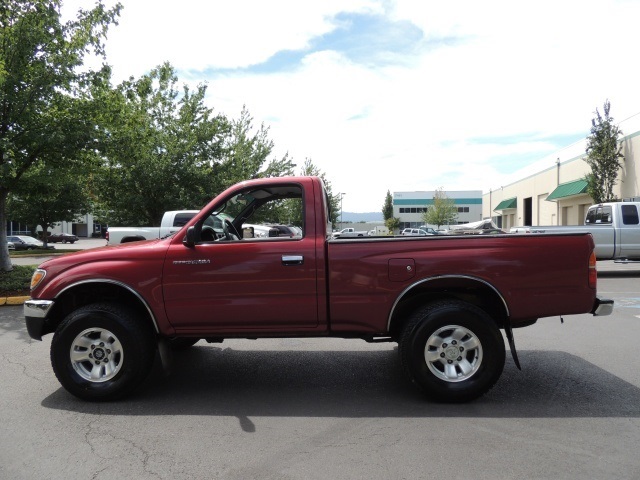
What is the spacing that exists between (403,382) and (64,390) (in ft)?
11.2

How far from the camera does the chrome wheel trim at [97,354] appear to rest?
4617 millimetres

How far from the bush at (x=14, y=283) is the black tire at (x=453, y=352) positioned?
9793mm

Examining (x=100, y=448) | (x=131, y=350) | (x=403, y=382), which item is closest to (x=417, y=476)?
(x=403, y=382)

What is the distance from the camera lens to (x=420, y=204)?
98062 mm

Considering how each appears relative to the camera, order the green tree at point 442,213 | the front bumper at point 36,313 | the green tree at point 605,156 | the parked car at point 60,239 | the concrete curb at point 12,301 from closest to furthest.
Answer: the front bumper at point 36,313 < the concrete curb at point 12,301 < the green tree at point 605,156 < the parked car at point 60,239 < the green tree at point 442,213

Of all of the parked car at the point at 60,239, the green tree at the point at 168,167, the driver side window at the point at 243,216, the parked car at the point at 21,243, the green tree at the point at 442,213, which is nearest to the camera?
the driver side window at the point at 243,216

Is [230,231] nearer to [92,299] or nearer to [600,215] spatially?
[92,299]

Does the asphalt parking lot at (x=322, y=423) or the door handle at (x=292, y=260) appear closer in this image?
the asphalt parking lot at (x=322, y=423)

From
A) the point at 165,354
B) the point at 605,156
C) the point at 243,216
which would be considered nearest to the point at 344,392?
the point at 165,354

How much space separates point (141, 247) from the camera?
4781 millimetres

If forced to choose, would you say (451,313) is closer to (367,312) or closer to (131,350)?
(367,312)

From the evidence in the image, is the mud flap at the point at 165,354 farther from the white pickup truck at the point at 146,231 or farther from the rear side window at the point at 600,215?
the rear side window at the point at 600,215

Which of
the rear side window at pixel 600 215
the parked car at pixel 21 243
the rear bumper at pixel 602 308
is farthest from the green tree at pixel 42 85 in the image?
the parked car at pixel 21 243

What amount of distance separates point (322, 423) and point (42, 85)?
1065cm
